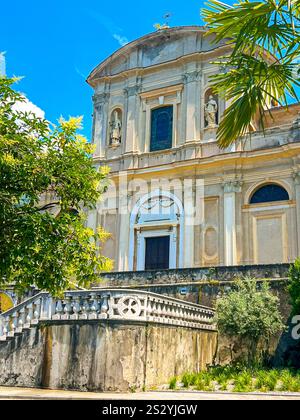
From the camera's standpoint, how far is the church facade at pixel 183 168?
21.6 meters

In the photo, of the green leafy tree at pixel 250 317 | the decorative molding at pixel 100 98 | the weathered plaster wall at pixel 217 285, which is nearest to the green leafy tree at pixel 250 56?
the green leafy tree at pixel 250 317

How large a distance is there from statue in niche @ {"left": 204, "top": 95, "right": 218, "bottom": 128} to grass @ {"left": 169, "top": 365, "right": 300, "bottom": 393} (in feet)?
46.4

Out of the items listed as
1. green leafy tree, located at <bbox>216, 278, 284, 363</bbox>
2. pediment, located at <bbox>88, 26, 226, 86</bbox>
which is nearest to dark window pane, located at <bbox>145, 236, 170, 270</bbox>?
pediment, located at <bbox>88, 26, 226, 86</bbox>

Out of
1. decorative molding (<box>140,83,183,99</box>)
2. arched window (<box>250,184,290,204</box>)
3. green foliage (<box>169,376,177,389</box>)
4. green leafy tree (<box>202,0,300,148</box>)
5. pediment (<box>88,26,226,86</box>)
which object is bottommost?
green foliage (<box>169,376,177,389</box>)

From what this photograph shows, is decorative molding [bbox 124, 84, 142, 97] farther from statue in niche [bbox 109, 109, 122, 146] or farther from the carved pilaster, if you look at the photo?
statue in niche [bbox 109, 109, 122, 146]

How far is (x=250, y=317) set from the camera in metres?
12.6

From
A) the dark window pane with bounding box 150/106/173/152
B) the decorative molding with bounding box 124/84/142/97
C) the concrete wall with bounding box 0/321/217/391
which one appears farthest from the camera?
the decorative molding with bounding box 124/84/142/97

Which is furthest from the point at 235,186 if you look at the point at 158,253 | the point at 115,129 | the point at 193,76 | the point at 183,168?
the point at 115,129

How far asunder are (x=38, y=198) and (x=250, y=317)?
6.59 metres

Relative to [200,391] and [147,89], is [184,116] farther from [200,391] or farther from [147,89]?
[200,391]

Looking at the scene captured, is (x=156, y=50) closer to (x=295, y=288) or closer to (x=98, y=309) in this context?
(x=295, y=288)

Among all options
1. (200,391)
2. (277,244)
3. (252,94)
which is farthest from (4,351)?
(277,244)

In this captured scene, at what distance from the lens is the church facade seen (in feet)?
70.8

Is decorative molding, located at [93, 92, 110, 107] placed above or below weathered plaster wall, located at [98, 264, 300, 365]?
above
